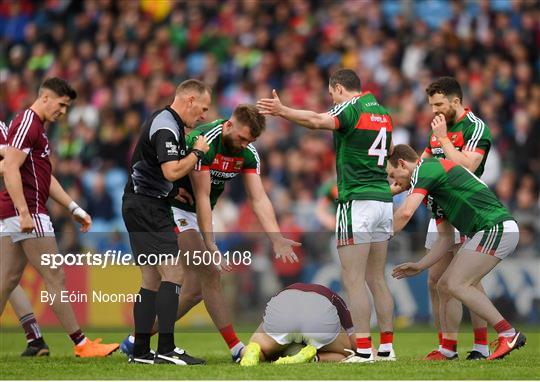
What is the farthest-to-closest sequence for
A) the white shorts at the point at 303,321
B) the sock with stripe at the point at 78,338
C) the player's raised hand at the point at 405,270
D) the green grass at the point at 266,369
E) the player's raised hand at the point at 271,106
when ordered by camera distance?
the sock with stripe at the point at 78,338
the player's raised hand at the point at 405,270
the white shorts at the point at 303,321
the player's raised hand at the point at 271,106
the green grass at the point at 266,369

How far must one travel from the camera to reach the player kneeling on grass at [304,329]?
1025 cm

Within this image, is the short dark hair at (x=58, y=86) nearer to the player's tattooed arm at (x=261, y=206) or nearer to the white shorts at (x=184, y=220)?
the white shorts at (x=184, y=220)

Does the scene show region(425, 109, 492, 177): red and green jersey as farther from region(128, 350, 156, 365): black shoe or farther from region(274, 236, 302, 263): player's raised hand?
region(128, 350, 156, 365): black shoe

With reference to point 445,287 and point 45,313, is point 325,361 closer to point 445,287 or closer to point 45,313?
point 445,287

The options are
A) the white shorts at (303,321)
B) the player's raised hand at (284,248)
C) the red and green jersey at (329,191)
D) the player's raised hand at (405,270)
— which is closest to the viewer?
the white shorts at (303,321)

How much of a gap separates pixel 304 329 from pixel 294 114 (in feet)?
6.21

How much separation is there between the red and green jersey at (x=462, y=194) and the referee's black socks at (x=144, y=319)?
8.29 feet

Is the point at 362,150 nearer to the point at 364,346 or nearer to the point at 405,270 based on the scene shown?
the point at 405,270

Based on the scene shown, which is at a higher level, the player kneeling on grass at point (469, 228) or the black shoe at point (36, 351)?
the player kneeling on grass at point (469, 228)

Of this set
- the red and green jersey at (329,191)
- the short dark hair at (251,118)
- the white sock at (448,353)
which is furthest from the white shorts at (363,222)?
the red and green jersey at (329,191)

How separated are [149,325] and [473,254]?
2952 mm

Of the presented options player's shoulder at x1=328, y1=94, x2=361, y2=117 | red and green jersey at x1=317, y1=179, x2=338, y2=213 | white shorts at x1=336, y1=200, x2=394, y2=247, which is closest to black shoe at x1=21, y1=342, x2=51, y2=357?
white shorts at x1=336, y1=200, x2=394, y2=247

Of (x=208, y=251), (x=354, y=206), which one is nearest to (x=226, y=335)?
(x=208, y=251)

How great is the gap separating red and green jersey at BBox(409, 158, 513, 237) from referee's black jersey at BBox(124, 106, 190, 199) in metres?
2.14
